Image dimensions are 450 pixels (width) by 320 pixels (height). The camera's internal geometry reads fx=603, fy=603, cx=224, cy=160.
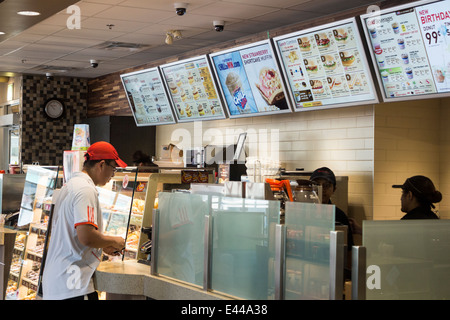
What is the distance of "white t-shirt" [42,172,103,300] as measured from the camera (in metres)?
3.12

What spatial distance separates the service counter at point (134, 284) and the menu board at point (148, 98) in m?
4.18

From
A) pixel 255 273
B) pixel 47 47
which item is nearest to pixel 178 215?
pixel 255 273

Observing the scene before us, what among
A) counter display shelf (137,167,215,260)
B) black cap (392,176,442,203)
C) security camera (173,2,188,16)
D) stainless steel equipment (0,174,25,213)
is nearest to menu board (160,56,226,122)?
security camera (173,2,188,16)

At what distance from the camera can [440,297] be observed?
7.87 feet

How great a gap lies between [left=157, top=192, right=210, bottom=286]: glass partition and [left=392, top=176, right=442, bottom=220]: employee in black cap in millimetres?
1619

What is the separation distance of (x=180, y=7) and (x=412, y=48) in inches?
80.7

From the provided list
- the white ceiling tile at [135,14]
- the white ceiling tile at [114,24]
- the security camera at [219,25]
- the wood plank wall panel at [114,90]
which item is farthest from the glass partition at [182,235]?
the wood plank wall panel at [114,90]

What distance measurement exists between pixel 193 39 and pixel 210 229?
14.5 ft

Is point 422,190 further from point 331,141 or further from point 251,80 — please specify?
point 251,80

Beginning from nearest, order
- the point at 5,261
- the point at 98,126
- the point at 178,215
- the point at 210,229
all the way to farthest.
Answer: the point at 210,229 < the point at 178,215 < the point at 5,261 < the point at 98,126

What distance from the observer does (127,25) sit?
6180 millimetres

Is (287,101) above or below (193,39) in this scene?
below
